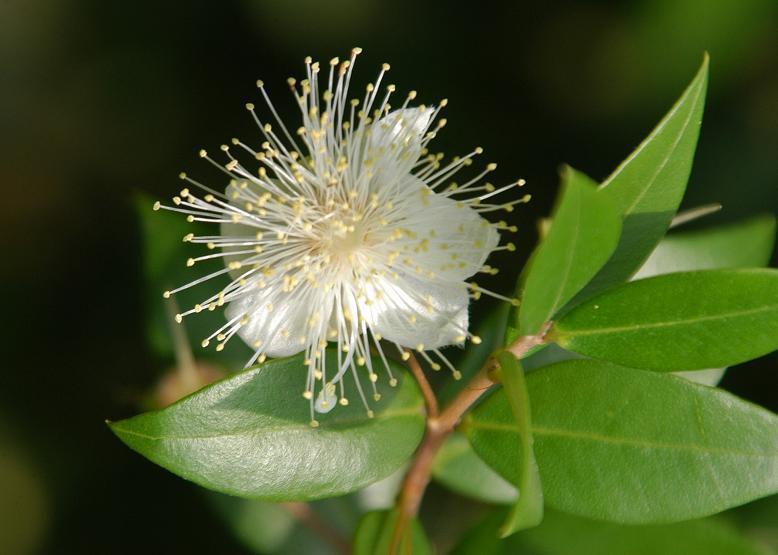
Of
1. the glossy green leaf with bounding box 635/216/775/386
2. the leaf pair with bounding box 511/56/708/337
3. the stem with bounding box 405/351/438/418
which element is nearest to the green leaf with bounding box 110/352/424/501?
the stem with bounding box 405/351/438/418

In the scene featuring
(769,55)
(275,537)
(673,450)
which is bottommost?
(275,537)

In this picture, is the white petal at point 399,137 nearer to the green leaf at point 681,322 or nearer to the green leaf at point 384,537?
the green leaf at point 681,322

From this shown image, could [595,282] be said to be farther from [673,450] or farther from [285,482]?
[285,482]

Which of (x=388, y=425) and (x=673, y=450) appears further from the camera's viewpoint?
(x=388, y=425)

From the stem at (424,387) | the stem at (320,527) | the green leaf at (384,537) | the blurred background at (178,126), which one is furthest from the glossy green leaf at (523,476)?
the blurred background at (178,126)

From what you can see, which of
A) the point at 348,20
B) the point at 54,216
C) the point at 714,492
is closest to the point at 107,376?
the point at 54,216

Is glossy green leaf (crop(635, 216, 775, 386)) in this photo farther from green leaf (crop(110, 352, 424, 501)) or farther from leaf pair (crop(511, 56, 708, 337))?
green leaf (crop(110, 352, 424, 501))

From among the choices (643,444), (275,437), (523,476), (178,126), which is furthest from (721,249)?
(178,126)
